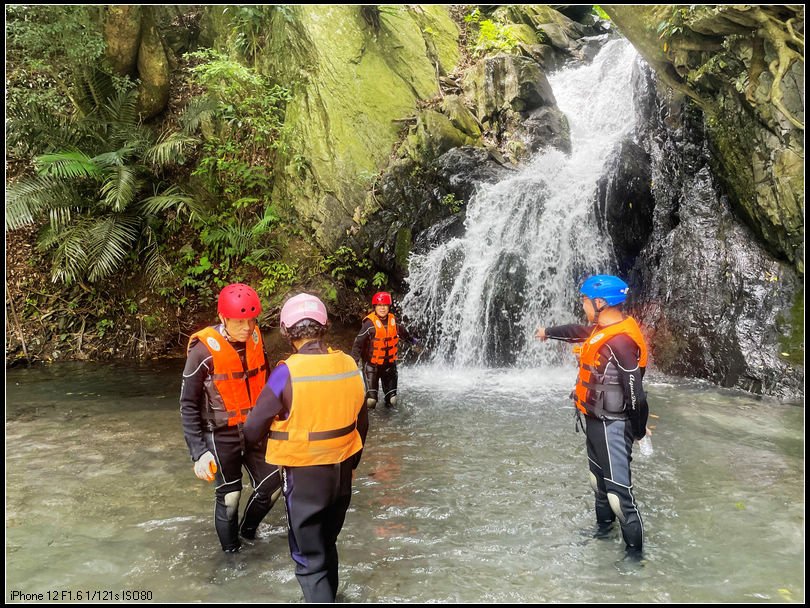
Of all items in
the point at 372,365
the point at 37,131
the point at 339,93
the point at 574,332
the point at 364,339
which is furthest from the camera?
the point at 339,93

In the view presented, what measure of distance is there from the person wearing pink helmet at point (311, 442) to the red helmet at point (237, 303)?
73 centimetres

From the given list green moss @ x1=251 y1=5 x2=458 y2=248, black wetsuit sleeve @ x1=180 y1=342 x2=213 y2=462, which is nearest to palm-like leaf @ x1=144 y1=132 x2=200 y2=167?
green moss @ x1=251 y1=5 x2=458 y2=248

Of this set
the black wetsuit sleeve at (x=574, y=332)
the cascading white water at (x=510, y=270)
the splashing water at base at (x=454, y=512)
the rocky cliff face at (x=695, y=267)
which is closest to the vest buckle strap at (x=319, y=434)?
the splashing water at base at (x=454, y=512)

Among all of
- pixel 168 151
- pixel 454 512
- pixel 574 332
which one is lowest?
pixel 454 512

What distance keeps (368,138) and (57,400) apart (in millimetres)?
7583

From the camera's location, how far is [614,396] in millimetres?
3580

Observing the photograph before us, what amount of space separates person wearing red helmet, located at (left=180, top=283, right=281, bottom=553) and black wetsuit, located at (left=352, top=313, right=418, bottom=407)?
308 centimetres

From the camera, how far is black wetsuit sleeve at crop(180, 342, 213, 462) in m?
3.42

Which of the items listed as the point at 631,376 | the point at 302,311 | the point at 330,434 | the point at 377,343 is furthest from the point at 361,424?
the point at 377,343

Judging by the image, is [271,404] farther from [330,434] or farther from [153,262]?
[153,262]

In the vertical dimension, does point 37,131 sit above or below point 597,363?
above

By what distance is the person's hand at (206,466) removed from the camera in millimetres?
3342

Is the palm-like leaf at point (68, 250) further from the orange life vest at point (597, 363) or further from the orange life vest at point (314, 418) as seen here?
the orange life vest at point (597, 363)

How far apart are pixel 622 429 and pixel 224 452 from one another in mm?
2604
